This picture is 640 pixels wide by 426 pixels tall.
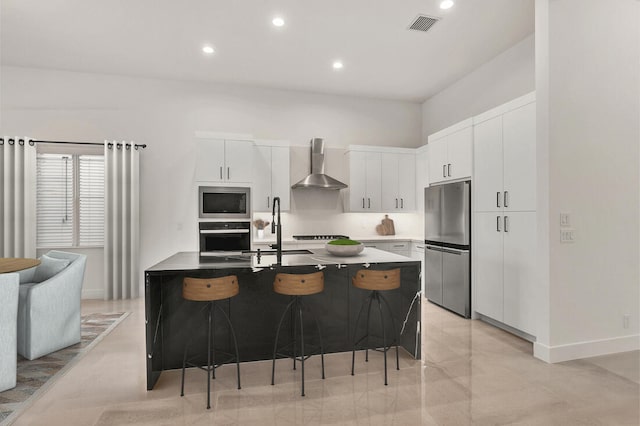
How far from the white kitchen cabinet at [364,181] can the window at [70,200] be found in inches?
150

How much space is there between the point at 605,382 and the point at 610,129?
216 centimetres

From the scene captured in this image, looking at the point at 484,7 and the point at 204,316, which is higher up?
the point at 484,7

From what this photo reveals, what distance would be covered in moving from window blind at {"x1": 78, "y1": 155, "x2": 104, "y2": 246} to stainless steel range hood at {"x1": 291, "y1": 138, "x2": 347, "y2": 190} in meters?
2.90

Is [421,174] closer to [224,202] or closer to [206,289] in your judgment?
[224,202]

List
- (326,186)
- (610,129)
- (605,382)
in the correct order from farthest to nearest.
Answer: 1. (326,186)
2. (610,129)
3. (605,382)

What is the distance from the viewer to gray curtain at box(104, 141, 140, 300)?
16.9ft

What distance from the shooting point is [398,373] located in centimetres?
288

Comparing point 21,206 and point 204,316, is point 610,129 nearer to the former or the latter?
point 204,316

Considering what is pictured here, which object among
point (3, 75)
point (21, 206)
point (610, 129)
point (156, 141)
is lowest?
point (21, 206)

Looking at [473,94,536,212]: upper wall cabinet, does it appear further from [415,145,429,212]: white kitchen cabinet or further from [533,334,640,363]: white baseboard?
[415,145,429,212]: white kitchen cabinet

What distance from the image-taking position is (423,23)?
387 cm

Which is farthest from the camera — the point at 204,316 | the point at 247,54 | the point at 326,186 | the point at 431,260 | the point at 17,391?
the point at 326,186

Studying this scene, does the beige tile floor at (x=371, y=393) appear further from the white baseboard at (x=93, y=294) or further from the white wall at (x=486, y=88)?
the white wall at (x=486, y=88)

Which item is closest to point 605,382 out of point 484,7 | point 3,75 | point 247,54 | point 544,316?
point 544,316
